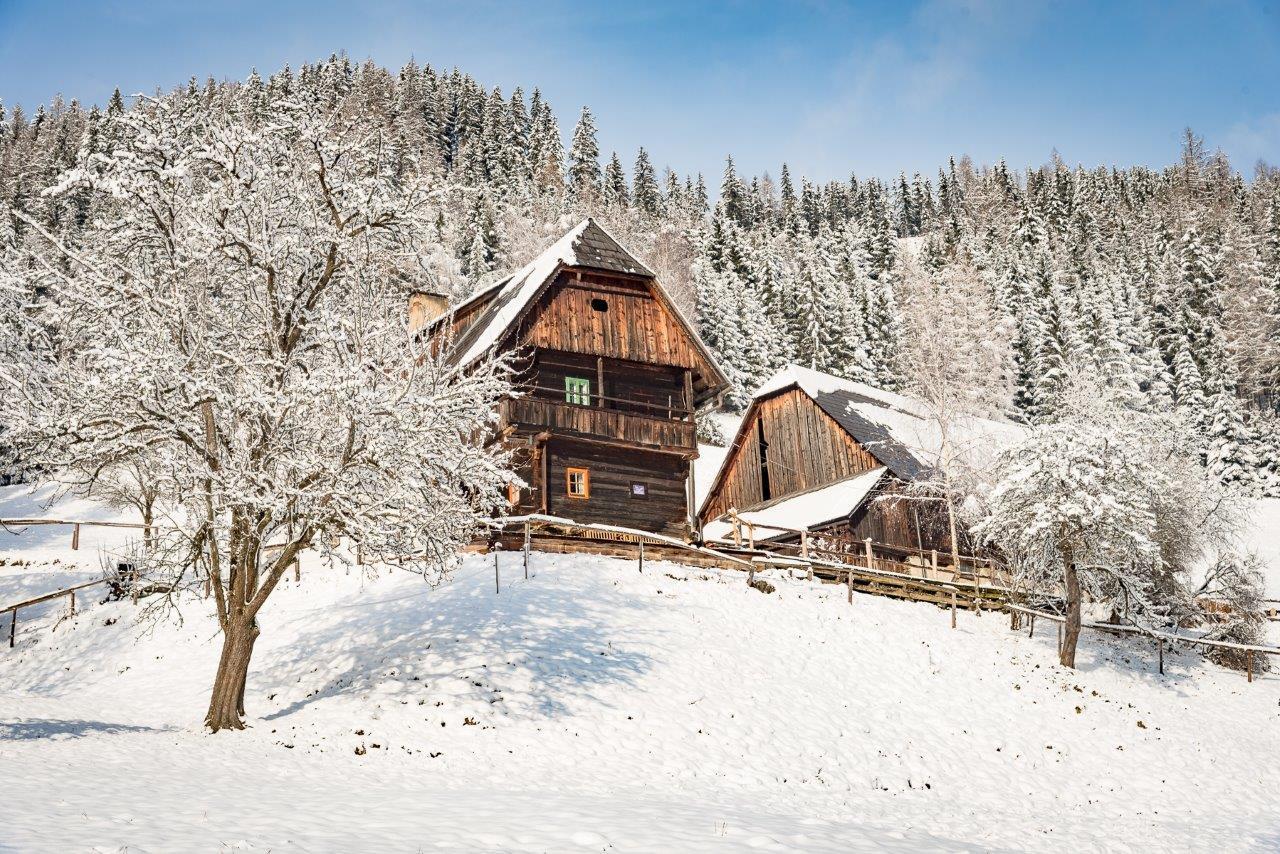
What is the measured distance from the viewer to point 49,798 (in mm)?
9516

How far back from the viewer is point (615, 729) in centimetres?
1593

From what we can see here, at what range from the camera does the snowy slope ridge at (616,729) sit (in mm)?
10148

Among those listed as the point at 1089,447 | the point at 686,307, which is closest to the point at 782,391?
the point at 1089,447

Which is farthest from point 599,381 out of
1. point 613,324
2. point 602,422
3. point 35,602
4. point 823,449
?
point 35,602

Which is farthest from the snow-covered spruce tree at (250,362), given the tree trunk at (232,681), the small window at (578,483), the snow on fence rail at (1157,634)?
the snow on fence rail at (1157,634)

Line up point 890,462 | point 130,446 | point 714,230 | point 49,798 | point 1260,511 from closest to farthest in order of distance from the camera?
point 49,798 → point 130,446 → point 890,462 → point 1260,511 → point 714,230

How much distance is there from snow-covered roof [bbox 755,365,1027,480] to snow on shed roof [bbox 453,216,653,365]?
1230cm

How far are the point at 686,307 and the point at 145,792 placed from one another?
5940cm

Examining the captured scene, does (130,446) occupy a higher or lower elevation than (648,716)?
higher

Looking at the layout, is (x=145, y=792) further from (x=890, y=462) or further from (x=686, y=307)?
(x=686, y=307)

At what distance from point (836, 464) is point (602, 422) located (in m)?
13.7

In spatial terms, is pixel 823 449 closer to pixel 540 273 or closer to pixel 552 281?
pixel 552 281

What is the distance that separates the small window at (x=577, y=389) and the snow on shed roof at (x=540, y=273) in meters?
3.17

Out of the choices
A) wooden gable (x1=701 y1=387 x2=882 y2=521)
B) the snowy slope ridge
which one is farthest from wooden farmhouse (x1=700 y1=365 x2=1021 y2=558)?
the snowy slope ridge
